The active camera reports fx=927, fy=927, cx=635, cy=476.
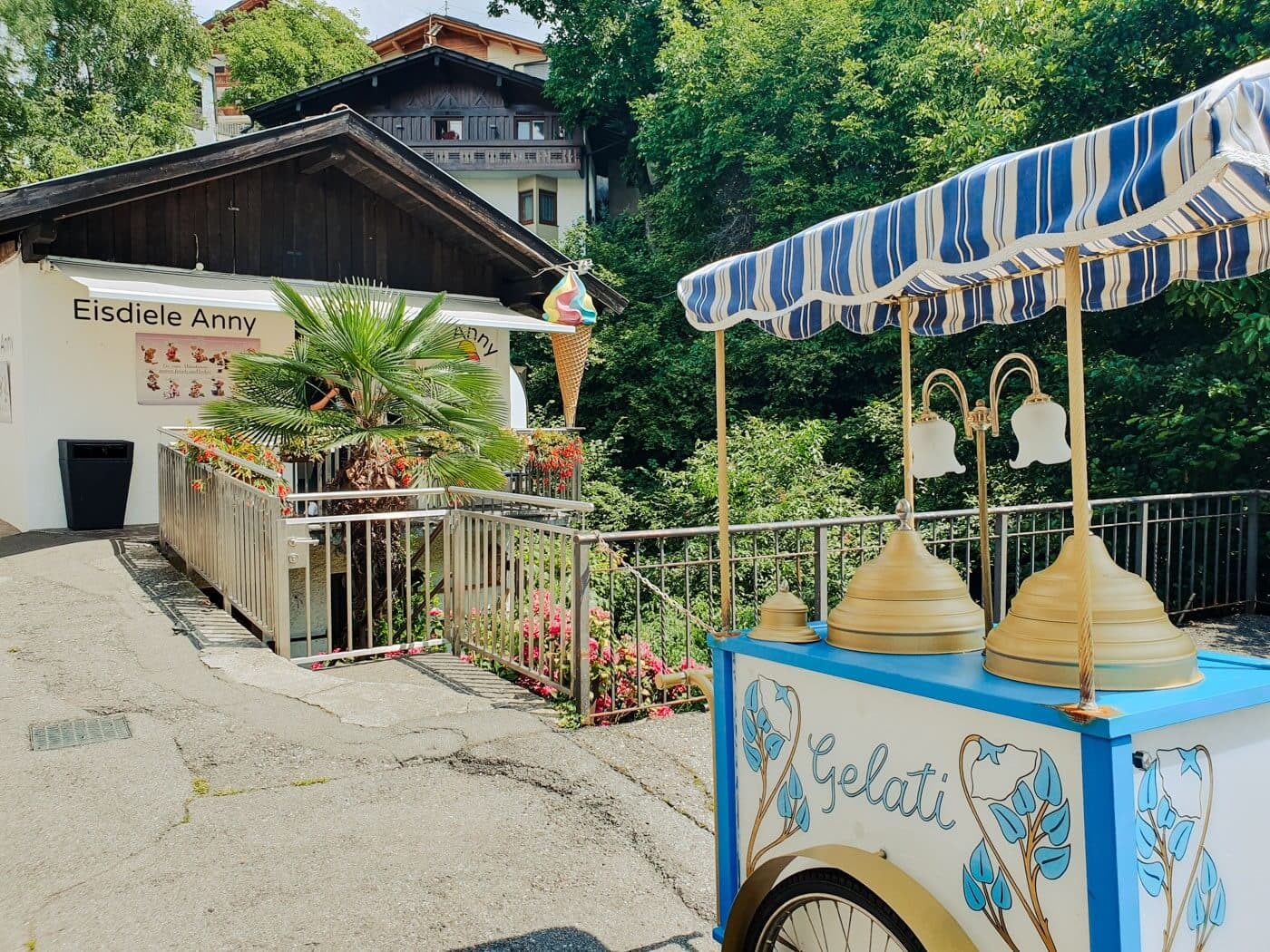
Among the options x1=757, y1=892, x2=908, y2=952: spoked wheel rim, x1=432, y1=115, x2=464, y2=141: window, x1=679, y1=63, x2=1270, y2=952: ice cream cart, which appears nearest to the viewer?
x1=679, y1=63, x2=1270, y2=952: ice cream cart

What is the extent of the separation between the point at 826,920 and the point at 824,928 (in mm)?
31

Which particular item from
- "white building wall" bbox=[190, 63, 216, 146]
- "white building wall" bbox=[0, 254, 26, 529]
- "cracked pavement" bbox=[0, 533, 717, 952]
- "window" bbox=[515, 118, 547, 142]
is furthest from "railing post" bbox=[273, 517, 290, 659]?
"white building wall" bbox=[190, 63, 216, 146]

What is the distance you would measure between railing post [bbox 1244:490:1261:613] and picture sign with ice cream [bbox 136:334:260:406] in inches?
454

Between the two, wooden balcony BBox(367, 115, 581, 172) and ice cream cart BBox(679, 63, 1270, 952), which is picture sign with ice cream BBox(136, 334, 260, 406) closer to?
ice cream cart BBox(679, 63, 1270, 952)

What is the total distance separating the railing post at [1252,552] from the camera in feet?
27.1

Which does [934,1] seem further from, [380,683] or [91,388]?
[380,683]

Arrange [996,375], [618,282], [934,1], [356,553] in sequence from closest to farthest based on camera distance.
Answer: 1. [996,375]
2. [356,553]
3. [934,1]
4. [618,282]

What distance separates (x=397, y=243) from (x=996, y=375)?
490 inches

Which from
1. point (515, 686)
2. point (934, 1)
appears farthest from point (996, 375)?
point (934, 1)

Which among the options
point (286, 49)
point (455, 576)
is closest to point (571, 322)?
point (455, 576)

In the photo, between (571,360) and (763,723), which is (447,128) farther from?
(763,723)

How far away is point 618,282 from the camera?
2528 centimetres

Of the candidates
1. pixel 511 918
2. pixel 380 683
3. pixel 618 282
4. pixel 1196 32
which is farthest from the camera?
pixel 618 282

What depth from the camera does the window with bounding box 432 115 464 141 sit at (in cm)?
3172
